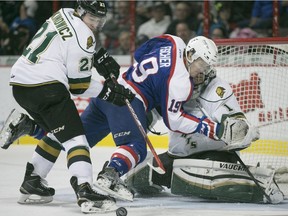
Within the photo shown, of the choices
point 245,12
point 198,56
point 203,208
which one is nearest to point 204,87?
point 198,56

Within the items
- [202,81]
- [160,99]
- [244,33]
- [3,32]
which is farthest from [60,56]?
[3,32]

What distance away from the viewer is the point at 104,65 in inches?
172

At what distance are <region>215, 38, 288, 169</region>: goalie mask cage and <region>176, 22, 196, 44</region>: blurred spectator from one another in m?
1.92

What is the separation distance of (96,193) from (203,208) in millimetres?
619

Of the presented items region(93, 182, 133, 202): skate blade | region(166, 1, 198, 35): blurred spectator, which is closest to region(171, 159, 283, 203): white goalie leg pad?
region(93, 182, 133, 202): skate blade

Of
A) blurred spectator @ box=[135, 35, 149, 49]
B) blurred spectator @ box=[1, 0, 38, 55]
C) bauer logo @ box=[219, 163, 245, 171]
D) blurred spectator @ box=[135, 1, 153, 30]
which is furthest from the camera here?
blurred spectator @ box=[1, 0, 38, 55]

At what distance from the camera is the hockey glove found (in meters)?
4.23

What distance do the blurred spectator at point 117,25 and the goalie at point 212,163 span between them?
3537 millimetres

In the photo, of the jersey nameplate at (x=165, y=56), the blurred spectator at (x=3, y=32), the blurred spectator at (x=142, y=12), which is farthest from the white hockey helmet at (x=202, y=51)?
the blurred spectator at (x=3, y=32)

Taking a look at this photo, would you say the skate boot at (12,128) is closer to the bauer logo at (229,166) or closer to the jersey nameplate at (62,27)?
the jersey nameplate at (62,27)

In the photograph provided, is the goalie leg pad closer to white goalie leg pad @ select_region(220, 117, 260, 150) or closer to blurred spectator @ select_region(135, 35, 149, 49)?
white goalie leg pad @ select_region(220, 117, 260, 150)

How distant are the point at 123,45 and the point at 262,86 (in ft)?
8.95

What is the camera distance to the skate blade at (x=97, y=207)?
3887mm

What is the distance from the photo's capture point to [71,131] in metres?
3.99
